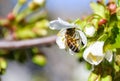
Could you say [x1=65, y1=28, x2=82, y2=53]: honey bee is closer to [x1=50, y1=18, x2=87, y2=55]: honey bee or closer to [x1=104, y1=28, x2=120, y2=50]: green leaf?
[x1=50, y1=18, x2=87, y2=55]: honey bee

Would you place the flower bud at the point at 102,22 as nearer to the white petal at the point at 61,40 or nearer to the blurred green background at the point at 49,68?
the white petal at the point at 61,40

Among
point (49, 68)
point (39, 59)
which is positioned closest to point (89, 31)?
point (39, 59)

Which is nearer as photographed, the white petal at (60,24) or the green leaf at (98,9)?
the white petal at (60,24)

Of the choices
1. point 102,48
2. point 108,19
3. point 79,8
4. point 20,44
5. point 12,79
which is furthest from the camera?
point 79,8

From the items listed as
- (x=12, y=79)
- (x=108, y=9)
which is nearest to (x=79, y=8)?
(x=12, y=79)

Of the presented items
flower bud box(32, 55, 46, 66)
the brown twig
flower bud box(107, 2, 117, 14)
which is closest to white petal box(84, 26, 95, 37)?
flower bud box(107, 2, 117, 14)

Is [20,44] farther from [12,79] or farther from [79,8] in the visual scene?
[79,8]

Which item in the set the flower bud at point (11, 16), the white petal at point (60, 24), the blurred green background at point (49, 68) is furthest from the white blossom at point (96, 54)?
the blurred green background at point (49, 68)
